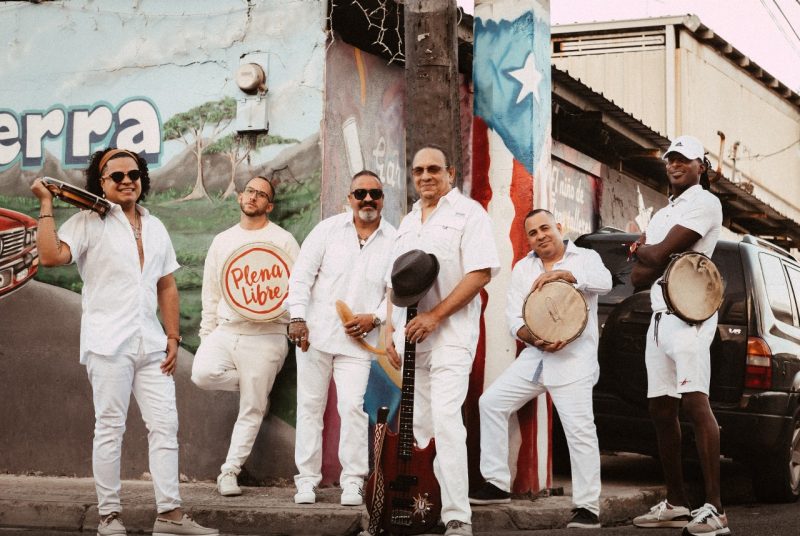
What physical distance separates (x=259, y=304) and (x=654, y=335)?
8.63ft

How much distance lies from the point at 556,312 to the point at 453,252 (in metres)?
1.07

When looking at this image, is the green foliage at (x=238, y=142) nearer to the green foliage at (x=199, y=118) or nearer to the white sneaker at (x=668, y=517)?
the green foliage at (x=199, y=118)

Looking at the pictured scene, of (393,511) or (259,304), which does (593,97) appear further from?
(393,511)

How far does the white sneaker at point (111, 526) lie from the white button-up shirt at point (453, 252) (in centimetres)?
167

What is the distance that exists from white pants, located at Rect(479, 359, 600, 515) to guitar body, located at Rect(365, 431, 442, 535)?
→ 1.15m

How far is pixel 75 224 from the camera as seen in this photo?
18.6ft

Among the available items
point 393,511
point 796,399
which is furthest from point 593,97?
point 393,511

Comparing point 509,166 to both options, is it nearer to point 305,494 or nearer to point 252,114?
point 252,114

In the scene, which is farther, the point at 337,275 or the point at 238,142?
the point at 238,142

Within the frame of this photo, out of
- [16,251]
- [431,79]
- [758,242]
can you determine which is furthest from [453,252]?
[16,251]

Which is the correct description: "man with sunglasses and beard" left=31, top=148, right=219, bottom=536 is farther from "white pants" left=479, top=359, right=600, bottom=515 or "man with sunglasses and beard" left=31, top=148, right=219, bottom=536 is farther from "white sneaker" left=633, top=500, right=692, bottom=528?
"white sneaker" left=633, top=500, right=692, bottom=528

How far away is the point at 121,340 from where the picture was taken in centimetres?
561

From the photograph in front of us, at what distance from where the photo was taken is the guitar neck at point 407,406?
18.3 feet

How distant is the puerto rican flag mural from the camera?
7164mm
